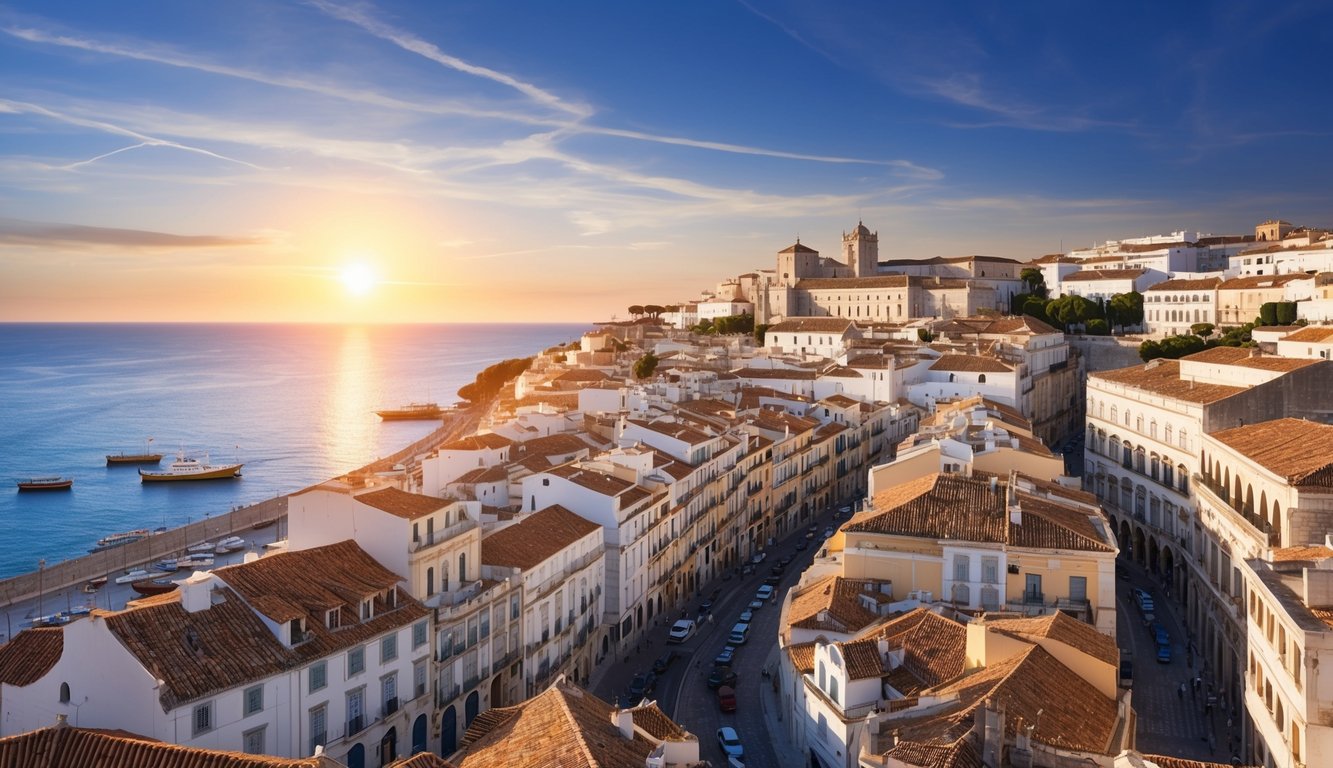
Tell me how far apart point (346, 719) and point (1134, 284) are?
101m

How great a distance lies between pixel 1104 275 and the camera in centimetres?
10931

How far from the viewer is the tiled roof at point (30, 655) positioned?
2242cm

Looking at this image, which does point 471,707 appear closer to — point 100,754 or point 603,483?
point 603,483

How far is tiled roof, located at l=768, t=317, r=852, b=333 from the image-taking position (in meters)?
94.3

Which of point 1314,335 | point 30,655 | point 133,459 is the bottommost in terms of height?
point 133,459

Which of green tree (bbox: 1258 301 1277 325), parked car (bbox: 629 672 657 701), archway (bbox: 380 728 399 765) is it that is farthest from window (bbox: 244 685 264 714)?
green tree (bbox: 1258 301 1277 325)

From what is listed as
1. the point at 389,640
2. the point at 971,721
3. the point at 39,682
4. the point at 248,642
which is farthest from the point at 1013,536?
the point at 39,682

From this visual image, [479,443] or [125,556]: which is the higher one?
[479,443]

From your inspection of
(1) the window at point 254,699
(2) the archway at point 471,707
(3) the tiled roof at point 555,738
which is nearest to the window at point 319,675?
(1) the window at point 254,699

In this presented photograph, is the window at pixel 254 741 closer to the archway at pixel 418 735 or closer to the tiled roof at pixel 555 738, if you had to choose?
the tiled roof at pixel 555 738

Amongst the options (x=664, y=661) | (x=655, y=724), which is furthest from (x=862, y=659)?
(x=664, y=661)

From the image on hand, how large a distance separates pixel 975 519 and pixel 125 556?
149 feet

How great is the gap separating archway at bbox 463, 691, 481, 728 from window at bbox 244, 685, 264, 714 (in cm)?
757

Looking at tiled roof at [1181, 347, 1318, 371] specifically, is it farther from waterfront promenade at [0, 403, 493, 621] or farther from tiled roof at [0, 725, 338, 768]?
waterfront promenade at [0, 403, 493, 621]
